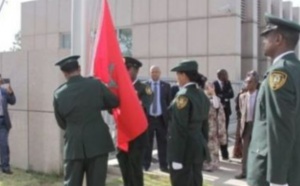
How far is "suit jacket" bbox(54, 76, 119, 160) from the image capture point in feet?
14.6

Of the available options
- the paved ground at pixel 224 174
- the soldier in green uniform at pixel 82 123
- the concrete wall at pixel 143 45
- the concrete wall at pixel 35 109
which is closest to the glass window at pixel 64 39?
the concrete wall at pixel 143 45

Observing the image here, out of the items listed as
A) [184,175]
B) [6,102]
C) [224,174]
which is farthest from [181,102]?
[6,102]

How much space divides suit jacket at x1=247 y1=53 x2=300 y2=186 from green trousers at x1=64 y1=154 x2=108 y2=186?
205cm

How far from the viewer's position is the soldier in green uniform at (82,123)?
14.7ft

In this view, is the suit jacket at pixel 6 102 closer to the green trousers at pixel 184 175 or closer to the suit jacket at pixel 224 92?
the suit jacket at pixel 224 92

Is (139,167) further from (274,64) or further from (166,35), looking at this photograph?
(166,35)

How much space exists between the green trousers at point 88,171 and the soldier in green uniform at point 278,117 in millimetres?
1938

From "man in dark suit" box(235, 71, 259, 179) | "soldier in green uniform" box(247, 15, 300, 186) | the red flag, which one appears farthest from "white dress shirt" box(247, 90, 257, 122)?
"soldier in green uniform" box(247, 15, 300, 186)

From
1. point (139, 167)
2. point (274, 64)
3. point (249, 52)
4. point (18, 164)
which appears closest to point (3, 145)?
point (18, 164)

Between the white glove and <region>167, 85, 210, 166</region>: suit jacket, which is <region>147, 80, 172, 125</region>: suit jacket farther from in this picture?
the white glove

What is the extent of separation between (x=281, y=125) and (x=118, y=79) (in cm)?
257

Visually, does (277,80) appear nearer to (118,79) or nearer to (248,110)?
(118,79)

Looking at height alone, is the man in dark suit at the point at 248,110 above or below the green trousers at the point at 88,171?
above

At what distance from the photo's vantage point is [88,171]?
15.3ft
